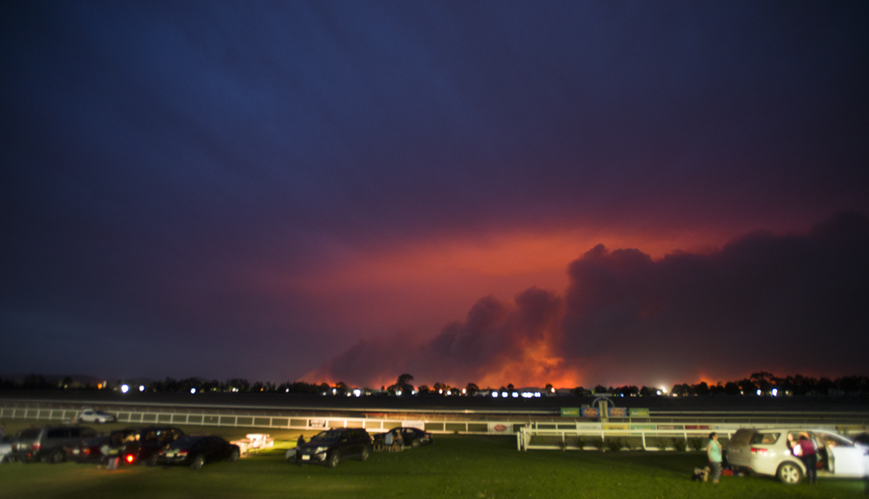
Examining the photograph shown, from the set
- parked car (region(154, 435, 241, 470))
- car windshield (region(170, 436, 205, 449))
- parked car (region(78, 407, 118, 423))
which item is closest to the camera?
parked car (region(154, 435, 241, 470))

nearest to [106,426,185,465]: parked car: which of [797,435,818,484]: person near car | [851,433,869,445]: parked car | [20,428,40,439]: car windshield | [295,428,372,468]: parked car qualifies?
[20,428,40,439]: car windshield

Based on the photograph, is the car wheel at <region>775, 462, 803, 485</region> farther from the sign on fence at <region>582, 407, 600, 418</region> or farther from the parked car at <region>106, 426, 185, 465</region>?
the parked car at <region>106, 426, 185, 465</region>

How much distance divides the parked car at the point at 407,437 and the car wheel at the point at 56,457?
16012 mm

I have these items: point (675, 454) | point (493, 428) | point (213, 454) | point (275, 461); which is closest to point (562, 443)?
point (675, 454)

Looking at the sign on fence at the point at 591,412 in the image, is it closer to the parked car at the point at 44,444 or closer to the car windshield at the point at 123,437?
the car windshield at the point at 123,437

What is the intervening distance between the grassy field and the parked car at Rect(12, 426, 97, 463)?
775 mm

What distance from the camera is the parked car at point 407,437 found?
93.6ft

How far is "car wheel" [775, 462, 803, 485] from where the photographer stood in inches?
620

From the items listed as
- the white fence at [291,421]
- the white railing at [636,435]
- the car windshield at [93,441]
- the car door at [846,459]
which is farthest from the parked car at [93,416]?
the car door at [846,459]

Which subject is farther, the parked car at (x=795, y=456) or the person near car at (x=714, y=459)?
the person near car at (x=714, y=459)

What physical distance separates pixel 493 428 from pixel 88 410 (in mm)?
41629

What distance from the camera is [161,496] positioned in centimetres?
1552

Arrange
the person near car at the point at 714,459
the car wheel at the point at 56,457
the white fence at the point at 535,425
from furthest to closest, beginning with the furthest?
the white fence at the point at 535,425
the car wheel at the point at 56,457
the person near car at the point at 714,459

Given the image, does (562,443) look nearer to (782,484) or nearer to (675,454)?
(675,454)
